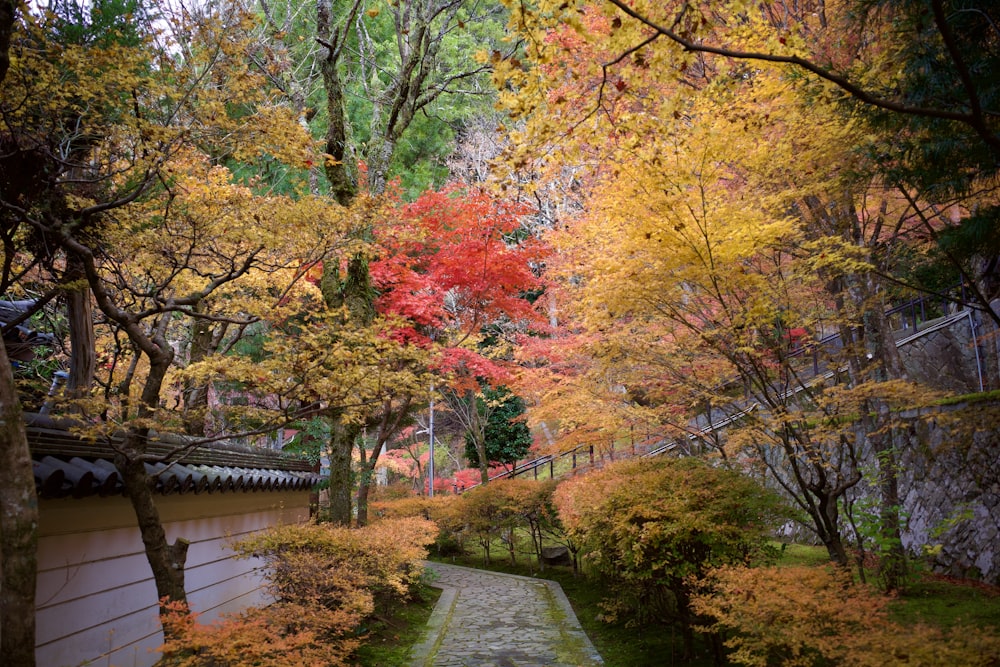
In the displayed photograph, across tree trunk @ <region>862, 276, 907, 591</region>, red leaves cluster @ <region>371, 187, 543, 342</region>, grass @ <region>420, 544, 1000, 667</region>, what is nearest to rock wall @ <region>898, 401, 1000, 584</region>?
tree trunk @ <region>862, 276, 907, 591</region>

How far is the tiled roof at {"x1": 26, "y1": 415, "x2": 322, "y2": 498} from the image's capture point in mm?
4938

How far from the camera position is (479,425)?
62.6 feet

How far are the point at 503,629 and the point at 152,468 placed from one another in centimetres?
548

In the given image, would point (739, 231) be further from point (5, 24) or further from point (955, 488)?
point (955, 488)

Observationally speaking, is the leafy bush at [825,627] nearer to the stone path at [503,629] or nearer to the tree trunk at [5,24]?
the stone path at [503,629]

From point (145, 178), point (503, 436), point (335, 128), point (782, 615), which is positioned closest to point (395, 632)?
point (782, 615)

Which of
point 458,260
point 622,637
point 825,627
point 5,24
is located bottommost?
point 622,637

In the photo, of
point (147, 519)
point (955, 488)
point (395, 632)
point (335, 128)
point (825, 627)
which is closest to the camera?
point (825, 627)

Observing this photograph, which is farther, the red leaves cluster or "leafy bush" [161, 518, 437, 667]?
the red leaves cluster

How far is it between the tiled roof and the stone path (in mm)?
3409

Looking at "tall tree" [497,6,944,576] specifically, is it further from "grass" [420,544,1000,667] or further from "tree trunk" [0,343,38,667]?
"tree trunk" [0,343,38,667]

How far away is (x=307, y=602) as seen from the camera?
708 centimetres

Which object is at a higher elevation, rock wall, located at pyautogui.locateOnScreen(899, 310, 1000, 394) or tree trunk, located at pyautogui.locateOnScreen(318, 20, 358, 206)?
tree trunk, located at pyautogui.locateOnScreen(318, 20, 358, 206)

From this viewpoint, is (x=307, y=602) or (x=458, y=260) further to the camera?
(x=458, y=260)
